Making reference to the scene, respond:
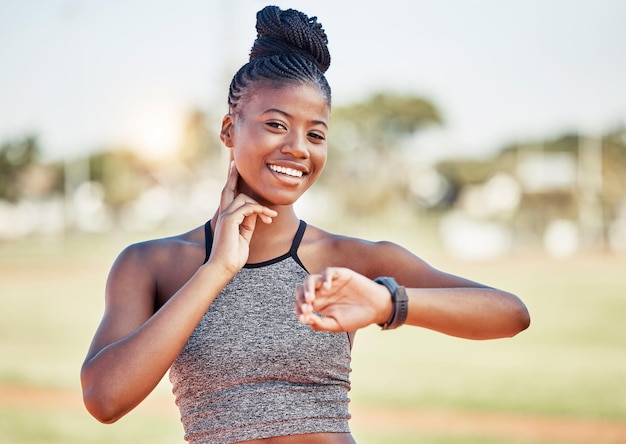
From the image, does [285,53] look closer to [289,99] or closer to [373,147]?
[289,99]

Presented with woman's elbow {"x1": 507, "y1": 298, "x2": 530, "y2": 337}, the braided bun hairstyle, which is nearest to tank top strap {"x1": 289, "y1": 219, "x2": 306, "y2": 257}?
the braided bun hairstyle

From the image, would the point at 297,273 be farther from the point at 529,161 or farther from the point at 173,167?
the point at 173,167

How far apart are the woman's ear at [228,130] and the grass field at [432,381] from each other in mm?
7377

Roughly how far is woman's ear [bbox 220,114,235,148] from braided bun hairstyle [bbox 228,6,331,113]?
0.03 meters

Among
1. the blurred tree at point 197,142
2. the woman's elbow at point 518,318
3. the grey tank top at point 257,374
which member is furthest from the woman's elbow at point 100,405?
the blurred tree at point 197,142

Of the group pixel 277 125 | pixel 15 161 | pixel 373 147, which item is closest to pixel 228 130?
pixel 277 125

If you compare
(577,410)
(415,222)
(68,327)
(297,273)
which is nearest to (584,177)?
(415,222)

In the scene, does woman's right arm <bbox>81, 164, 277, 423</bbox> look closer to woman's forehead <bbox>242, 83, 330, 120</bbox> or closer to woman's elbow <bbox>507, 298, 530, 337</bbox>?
woman's forehead <bbox>242, 83, 330, 120</bbox>

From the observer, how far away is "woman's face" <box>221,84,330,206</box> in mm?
2205

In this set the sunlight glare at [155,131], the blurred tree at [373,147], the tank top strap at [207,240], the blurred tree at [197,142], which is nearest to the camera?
the tank top strap at [207,240]

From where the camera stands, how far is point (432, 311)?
6.74ft

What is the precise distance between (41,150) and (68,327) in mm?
46429

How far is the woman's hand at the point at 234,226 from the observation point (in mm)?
2100

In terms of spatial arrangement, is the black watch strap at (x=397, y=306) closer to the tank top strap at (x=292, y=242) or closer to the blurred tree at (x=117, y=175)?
the tank top strap at (x=292, y=242)
